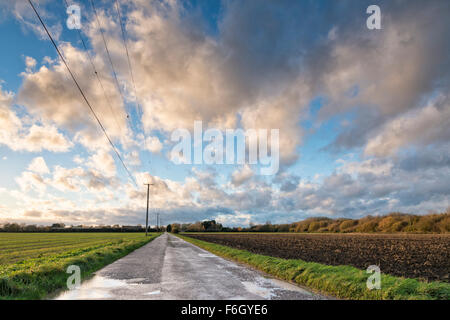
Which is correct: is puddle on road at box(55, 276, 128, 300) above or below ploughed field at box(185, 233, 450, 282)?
above

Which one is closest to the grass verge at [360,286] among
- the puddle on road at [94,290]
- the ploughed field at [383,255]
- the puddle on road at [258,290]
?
the puddle on road at [258,290]

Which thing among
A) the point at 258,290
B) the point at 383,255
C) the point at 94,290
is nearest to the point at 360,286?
the point at 258,290

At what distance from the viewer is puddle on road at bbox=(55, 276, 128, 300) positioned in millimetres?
8211

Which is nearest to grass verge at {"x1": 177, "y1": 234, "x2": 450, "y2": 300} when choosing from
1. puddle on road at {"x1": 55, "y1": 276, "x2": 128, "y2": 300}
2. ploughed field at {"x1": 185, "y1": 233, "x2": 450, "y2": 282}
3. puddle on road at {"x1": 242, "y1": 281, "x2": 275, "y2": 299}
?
puddle on road at {"x1": 242, "y1": 281, "x2": 275, "y2": 299}

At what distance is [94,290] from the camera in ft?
30.0

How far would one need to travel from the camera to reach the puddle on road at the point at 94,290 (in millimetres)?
8211

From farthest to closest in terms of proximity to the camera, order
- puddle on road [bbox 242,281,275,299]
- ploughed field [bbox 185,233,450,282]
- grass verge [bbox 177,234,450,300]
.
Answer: ploughed field [bbox 185,233,450,282]
puddle on road [bbox 242,281,275,299]
grass verge [bbox 177,234,450,300]

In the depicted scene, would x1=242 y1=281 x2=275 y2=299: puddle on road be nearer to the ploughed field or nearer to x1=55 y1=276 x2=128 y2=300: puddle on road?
x1=55 y1=276 x2=128 y2=300: puddle on road

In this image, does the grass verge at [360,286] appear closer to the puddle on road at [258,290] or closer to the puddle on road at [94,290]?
the puddle on road at [258,290]

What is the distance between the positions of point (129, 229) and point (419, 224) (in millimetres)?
173255

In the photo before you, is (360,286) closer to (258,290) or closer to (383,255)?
(258,290)

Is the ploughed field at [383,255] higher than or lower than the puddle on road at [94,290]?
lower
